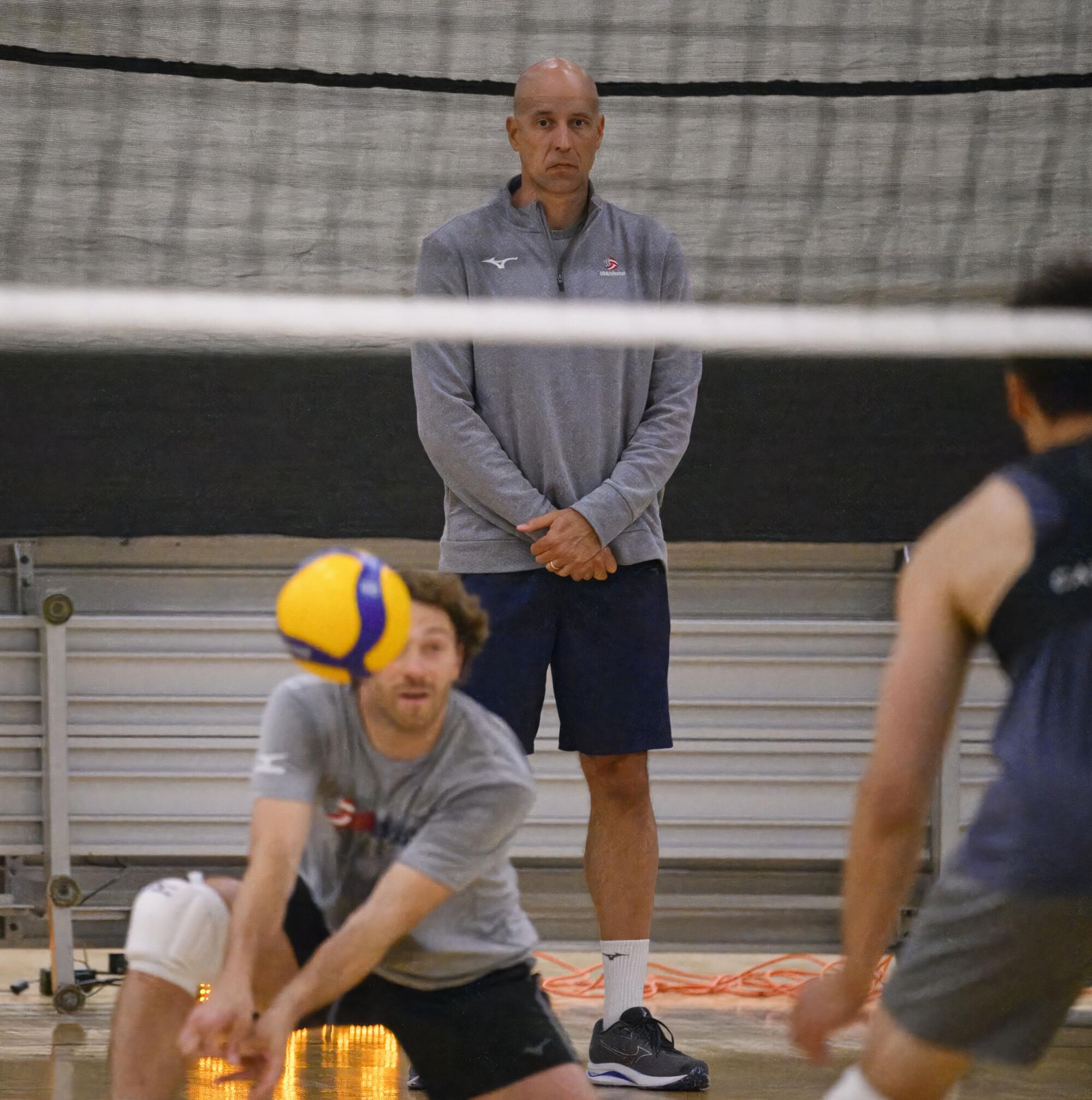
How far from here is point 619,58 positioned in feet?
9.18

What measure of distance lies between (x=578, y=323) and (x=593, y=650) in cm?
69

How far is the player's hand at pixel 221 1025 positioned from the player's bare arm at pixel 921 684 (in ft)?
1.87

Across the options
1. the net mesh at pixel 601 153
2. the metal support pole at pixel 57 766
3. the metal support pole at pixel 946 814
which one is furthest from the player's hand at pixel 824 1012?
the net mesh at pixel 601 153

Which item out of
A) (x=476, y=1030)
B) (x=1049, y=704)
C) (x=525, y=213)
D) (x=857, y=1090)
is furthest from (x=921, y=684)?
(x=525, y=213)

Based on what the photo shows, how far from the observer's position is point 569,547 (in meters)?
1.89

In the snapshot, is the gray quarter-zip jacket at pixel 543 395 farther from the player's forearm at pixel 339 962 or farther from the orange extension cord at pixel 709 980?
the orange extension cord at pixel 709 980

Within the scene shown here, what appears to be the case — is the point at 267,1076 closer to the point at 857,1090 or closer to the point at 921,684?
the point at 857,1090

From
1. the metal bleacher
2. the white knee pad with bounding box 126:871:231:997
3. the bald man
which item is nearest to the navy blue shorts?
the bald man

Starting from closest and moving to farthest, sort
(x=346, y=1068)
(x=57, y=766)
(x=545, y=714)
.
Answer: (x=57, y=766)
(x=346, y=1068)
(x=545, y=714)

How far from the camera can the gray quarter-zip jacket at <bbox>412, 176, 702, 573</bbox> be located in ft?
5.83

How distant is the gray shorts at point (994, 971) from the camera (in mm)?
1291

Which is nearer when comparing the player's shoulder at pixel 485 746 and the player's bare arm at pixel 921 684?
the player's bare arm at pixel 921 684

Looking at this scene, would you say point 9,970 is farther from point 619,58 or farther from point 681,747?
point 619,58

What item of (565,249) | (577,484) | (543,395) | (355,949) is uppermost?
(565,249)
